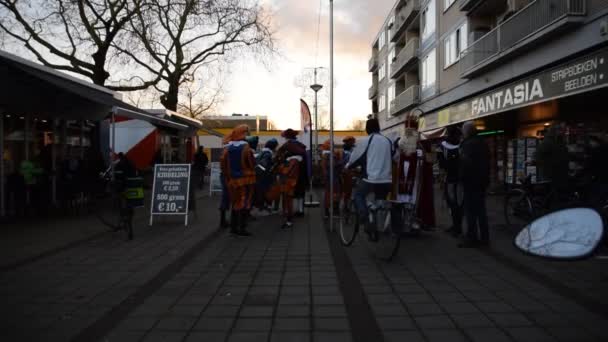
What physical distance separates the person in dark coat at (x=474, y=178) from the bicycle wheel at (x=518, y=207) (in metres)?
2.11

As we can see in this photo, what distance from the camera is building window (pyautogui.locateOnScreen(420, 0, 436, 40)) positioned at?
98.9 feet

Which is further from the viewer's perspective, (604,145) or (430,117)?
(430,117)

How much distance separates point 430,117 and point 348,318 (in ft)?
91.6

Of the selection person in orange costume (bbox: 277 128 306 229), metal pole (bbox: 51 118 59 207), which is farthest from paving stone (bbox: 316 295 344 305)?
metal pole (bbox: 51 118 59 207)

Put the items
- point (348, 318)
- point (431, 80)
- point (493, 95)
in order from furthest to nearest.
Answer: point (431, 80), point (493, 95), point (348, 318)

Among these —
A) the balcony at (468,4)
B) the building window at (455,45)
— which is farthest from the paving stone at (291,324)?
the building window at (455,45)

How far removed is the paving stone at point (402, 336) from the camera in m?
3.68

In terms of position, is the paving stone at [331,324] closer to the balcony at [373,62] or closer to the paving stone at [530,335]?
the paving stone at [530,335]

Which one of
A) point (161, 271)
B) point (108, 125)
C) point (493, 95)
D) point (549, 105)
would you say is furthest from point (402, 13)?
point (161, 271)

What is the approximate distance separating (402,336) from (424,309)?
2.44ft

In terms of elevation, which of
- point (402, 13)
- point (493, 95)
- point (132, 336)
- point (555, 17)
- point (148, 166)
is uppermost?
point (402, 13)

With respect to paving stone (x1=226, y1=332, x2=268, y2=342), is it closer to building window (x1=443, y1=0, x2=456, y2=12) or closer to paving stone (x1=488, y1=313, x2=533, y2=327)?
paving stone (x1=488, y1=313, x2=533, y2=327)

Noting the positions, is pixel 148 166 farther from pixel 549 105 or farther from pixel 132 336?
pixel 132 336

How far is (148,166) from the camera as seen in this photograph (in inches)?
812
